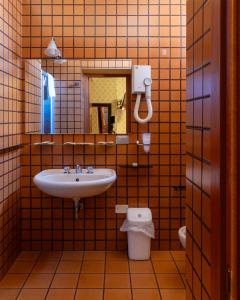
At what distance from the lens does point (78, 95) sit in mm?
3295

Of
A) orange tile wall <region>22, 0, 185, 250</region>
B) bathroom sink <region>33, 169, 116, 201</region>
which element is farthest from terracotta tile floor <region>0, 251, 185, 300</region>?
bathroom sink <region>33, 169, 116, 201</region>

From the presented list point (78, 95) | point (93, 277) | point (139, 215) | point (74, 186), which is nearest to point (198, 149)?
point (74, 186)

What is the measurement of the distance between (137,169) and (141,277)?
3.11 feet

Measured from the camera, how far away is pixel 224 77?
0.79m

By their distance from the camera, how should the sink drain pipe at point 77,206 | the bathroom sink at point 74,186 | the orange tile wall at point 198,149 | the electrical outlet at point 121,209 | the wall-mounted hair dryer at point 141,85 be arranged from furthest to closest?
the electrical outlet at point 121,209
the wall-mounted hair dryer at point 141,85
the sink drain pipe at point 77,206
the bathroom sink at point 74,186
the orange tile wall at point 198,149

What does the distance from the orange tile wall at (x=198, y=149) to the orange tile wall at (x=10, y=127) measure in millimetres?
1866

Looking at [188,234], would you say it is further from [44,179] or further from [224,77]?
[44,179]

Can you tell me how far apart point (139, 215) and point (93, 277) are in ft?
2.13

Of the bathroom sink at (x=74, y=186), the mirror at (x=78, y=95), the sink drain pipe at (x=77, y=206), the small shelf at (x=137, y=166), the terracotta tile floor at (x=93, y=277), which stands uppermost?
the mirror at (x=78, y=95)

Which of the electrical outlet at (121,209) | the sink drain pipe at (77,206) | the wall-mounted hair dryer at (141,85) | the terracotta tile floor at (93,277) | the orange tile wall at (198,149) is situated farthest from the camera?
the electrical outlet at (121,209)

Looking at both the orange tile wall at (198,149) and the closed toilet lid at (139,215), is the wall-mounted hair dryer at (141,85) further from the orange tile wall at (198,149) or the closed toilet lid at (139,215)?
the orange tile wall at (198,149)

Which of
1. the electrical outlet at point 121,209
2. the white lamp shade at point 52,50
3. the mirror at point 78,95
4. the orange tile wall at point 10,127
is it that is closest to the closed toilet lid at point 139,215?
the electrical outlet at point 121,209

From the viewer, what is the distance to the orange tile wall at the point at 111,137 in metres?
3.26

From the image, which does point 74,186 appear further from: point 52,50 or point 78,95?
point 52,50
